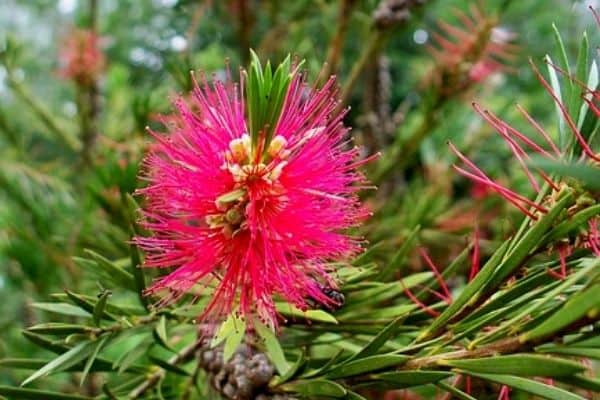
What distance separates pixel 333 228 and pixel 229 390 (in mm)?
101

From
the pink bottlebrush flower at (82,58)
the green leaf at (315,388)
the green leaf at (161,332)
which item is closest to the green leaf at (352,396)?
the green leaf at (315,388)

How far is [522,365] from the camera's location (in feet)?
0.89

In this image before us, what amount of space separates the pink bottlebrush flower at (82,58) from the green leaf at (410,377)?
74 centimetres

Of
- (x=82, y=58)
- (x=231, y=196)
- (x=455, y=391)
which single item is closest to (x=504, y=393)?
(x=455, y=391)

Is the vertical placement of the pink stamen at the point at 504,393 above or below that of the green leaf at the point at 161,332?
below

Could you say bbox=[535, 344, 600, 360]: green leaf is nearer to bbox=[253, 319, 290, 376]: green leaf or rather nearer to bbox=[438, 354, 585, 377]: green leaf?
bbox=[438, 354, 585, 377]: green leaf

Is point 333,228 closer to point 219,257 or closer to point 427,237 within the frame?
point 219,257

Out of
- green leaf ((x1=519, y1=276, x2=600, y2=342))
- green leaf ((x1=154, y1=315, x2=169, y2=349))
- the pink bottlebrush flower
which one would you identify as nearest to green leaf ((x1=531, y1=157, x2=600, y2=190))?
green leaf ((x1=519, y1=276, x2=600, y2=342))

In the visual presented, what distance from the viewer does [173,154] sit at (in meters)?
0.39

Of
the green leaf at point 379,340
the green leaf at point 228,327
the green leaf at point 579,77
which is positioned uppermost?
the green leaf at point 579,77

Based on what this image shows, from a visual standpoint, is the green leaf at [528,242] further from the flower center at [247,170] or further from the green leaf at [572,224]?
the flower center at [247,170]

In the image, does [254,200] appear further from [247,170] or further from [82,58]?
[82,58]

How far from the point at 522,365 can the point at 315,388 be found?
0.11 m

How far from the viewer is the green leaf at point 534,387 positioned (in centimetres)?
29
